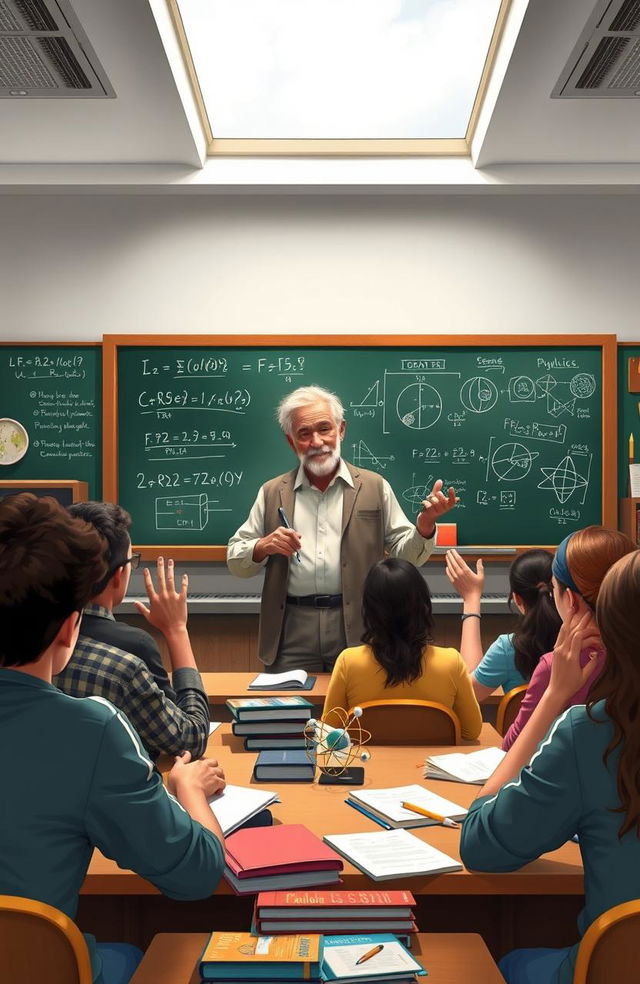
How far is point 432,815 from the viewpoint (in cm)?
151

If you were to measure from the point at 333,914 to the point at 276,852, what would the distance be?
0.16 meters

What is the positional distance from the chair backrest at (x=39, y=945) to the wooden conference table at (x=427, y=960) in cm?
17

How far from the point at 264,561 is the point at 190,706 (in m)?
1.52

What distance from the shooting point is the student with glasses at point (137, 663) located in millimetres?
1587

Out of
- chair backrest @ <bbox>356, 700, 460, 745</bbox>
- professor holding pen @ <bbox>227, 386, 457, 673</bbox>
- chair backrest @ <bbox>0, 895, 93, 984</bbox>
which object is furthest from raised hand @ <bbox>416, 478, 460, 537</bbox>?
chair backrest @ <bbox>0, 895, 93, 984</bbox>

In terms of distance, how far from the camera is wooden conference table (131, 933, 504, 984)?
3.67 ft

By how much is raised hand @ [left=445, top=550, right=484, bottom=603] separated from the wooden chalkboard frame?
5.52 feet

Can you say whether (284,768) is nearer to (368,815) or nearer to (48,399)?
(368,815)

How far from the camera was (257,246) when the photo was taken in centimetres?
451

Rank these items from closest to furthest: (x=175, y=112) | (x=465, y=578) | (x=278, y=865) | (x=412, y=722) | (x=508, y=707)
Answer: (x=278, y=865)
(x=412, y=722)
(x=508, y=707)
(x=465, y=578)
(x=175, y=112)

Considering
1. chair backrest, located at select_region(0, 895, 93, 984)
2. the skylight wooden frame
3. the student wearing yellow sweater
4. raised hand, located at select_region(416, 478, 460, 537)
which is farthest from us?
the skylight wooden frame

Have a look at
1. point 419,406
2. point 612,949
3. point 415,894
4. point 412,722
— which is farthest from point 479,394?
point 612,949

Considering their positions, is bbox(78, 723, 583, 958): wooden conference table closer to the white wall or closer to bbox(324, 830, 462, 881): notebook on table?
bbox(324, 830, 462, 881): notebook on table

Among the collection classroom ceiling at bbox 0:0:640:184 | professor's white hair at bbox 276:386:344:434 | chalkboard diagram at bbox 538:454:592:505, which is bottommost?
chalkboard diagram at bbox 538:454:592:505
